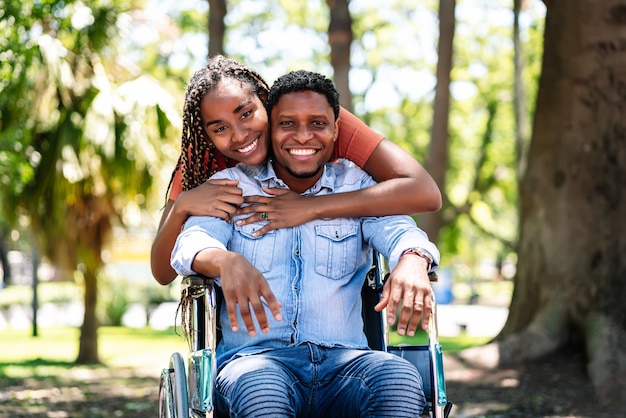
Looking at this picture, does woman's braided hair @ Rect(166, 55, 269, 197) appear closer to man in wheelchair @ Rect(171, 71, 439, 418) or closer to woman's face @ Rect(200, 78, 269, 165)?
woman's face @ Rect(200, 78, 269, 165)

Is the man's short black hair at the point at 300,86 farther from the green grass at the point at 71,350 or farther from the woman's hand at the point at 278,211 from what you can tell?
the green grass at the point at 71,350

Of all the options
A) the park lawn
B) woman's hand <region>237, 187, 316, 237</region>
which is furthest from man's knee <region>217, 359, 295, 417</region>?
the park lawn

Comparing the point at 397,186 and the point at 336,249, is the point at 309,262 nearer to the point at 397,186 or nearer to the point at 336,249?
the point at 336,249

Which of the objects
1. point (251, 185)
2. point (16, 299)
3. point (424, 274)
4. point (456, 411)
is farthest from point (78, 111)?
point (16, 299)

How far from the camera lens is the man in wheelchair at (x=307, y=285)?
9.07ft

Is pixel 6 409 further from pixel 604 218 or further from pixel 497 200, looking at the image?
pixel 497 200

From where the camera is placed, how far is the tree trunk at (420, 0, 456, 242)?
29.7 ft

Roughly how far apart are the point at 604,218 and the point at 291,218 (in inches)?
178

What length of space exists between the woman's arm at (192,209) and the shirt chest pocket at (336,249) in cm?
32

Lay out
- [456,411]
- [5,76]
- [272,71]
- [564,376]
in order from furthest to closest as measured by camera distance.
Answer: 1. [272,71]
2. [564,376]
3. [456,411]
4. [5,76]

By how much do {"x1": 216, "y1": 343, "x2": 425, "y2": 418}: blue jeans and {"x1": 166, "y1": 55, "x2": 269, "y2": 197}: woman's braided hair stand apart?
864mm

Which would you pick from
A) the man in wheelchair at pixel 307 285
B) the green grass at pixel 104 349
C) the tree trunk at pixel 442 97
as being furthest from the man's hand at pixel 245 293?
the green grass at pixel 104 349

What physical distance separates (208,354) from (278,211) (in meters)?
0.63

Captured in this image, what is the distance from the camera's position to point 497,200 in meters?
28.1
